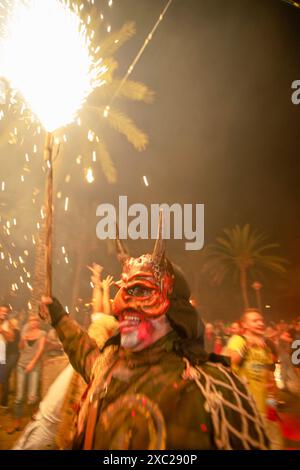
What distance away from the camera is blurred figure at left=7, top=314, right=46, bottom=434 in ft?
12.2

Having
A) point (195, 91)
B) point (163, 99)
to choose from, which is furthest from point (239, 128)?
point (163, 99)

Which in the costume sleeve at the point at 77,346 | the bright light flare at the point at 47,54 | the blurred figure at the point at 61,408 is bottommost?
the blurred figure at the point at 61,408

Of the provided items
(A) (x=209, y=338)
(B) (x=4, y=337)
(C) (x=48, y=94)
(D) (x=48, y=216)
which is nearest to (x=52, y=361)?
(B) (x=4, y=337)

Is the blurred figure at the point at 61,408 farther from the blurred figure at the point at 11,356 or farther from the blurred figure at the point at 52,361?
the blurred figure at the point at 11,356

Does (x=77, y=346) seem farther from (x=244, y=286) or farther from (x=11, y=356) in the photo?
(x=244, y=286)

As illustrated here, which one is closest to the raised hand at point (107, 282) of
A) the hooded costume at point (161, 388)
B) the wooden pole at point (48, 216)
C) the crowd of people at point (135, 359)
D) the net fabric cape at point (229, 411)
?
the crowd of people at point (135, 359)

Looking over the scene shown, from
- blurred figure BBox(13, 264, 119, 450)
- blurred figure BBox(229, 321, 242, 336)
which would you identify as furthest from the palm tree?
blurred figure BBox(13, 264, 119, 450)

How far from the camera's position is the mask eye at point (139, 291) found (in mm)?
3215

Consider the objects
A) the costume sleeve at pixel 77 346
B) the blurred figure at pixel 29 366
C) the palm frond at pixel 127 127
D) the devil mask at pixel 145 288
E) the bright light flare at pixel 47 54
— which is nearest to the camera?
the devil mask at pixel 145 288

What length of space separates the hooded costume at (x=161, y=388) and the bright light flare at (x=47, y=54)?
1.85 meters

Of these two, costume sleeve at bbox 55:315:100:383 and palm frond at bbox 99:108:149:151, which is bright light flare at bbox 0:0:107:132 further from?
costume sleeve at bbox 55:315:100:383

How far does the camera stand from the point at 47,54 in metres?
3.97

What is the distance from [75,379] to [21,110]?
110 inches

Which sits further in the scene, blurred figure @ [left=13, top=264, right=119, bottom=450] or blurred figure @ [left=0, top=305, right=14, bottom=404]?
Answer: blurred figure @ [left=0, top=305, right=14, bottom=404]
